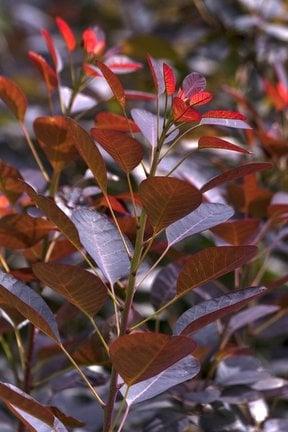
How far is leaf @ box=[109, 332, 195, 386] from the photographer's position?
0.86 meters

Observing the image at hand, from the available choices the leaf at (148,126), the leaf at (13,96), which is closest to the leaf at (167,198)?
the leaf at (148,126)

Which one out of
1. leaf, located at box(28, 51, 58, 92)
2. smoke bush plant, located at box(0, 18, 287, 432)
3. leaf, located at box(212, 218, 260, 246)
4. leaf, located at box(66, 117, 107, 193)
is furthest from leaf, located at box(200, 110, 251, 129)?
Answer: leaf, located at box(28, 51, 58, 92)

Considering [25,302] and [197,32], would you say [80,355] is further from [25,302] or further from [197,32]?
[197,32]

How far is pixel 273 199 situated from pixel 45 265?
18.9 inches

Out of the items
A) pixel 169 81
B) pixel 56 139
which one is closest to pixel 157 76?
pixel 169 81

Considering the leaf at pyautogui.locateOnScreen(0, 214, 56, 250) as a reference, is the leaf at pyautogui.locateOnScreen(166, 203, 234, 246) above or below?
above

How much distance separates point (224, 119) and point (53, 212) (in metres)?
0.21

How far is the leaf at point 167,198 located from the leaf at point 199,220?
0.21ft

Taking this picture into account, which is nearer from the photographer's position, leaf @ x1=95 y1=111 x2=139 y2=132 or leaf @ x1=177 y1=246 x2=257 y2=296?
leaf @ x1=177 y1=246 x2=257 y2=296

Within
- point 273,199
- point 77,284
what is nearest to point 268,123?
point 273,199

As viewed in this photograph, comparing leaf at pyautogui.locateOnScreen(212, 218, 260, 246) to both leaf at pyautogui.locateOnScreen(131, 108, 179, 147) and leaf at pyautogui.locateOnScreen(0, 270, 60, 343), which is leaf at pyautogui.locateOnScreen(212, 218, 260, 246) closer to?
leaf at pyautogui.locateOnScreen(131, 108, 179, 147)

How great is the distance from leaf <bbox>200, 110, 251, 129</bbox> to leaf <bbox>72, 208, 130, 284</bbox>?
0.53ft

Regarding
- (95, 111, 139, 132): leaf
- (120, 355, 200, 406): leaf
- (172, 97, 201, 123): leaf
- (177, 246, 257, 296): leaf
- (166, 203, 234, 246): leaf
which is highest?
(172, 97, 201, 123): leaf

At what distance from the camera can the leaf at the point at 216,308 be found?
93 centimetres
